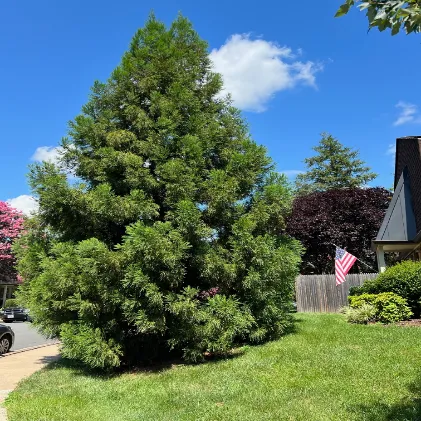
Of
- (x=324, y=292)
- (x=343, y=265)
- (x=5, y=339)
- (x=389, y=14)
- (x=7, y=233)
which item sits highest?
(x=7, y=233)

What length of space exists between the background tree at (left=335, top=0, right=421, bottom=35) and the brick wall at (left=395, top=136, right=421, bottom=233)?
1682cm

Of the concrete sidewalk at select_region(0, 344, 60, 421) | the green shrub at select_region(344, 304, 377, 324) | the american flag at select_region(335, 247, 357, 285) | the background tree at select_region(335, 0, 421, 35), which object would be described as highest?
the background tree at select_region(335, 0, 421, 35)

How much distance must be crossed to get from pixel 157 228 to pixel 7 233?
33937 mm

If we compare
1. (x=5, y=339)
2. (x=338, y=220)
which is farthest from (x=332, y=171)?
(x=5, y=339)

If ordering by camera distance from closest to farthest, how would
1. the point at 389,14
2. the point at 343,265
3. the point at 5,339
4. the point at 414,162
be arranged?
the point at 389,14 → the point at 5,339 → the point at 343,265 → the point at 414,162

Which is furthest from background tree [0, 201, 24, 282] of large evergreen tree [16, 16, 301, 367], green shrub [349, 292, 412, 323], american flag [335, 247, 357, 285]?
green shrub [349, 292, 412, 323]

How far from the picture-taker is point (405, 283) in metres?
11.4

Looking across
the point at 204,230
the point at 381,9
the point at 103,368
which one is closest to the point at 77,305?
the point at 103,368

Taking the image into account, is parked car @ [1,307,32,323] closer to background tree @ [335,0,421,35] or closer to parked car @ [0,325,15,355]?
parked car @ [0,325,15,355]

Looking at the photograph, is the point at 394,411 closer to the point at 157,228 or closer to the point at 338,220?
the point at 157,228

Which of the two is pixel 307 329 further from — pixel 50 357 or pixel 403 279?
pixel 50 357

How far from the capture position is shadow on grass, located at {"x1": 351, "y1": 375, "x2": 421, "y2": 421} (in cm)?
435

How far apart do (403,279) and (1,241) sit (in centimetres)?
3592

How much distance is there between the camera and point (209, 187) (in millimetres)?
9188
